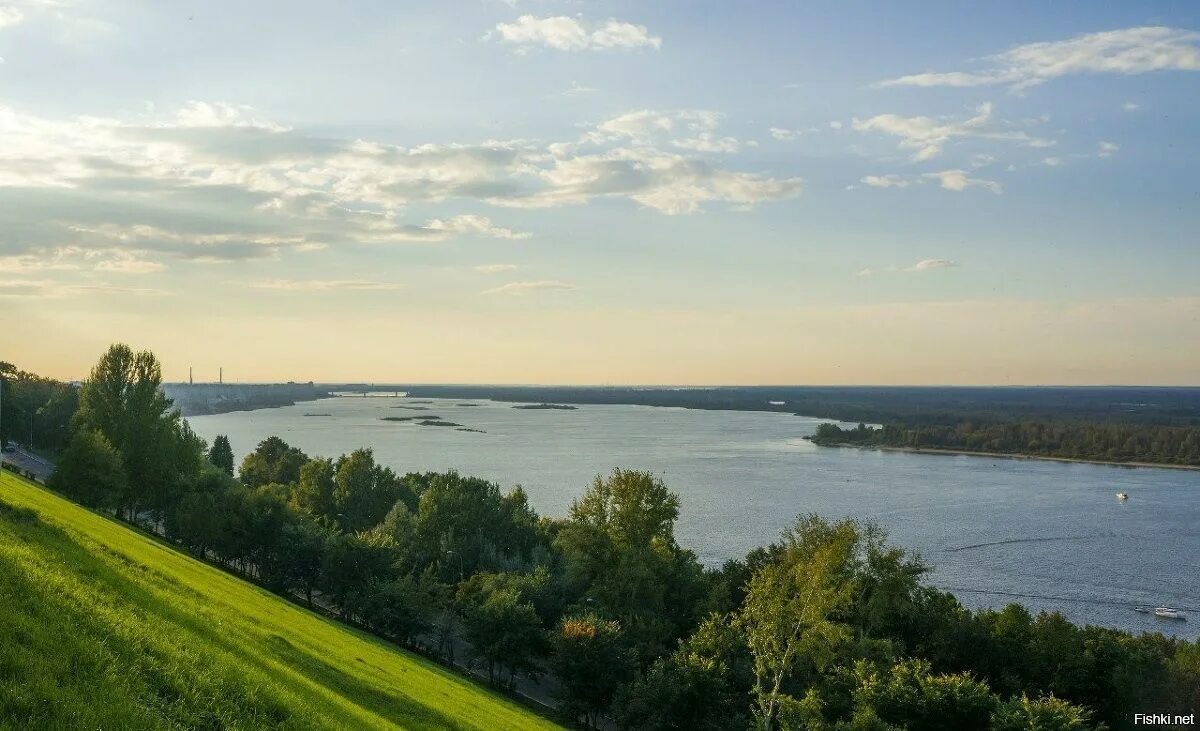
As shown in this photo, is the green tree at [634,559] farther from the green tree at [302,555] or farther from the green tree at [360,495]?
the green tree at [360,495]

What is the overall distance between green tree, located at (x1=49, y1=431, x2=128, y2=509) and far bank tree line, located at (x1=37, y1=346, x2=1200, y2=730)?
10cm

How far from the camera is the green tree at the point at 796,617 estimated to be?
2955cm

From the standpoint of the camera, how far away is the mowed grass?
8633mm

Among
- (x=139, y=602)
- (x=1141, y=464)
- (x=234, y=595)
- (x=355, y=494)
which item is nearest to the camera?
(x=139, y=602)

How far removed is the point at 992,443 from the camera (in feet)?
506

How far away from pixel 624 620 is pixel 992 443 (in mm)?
136119

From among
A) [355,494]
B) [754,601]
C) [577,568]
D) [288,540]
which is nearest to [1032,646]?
[754,601]

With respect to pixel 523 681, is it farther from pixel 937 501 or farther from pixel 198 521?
pixel 937 501

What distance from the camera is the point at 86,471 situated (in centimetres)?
4041

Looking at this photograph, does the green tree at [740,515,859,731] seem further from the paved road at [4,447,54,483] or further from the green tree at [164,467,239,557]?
the paved road at [4,447,54,483]

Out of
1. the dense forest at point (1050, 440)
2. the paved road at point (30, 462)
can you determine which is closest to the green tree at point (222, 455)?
the paved road at point (30, 462)

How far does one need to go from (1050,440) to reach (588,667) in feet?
493

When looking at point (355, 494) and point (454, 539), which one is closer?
point (454, 539)

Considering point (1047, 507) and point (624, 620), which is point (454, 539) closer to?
point (624, 620)
